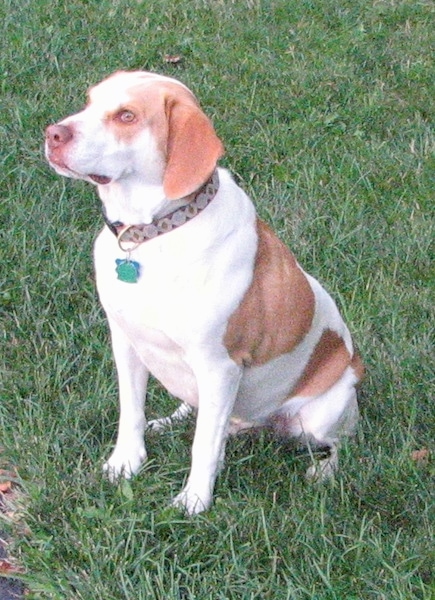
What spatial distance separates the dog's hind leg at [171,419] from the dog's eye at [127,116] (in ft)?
4.13

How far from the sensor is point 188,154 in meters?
2.84

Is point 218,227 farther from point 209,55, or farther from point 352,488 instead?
point 209,55

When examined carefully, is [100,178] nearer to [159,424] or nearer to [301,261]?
[159,424]

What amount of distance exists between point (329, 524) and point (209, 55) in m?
3.79

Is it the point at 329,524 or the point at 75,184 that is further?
the point at 75,184

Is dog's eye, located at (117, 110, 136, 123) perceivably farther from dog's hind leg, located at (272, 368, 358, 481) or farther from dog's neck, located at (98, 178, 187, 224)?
dog's hind leg, located at (272, 368, 358, 481)

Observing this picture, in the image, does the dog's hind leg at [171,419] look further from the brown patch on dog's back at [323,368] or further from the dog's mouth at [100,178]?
the dog's mouth at [100,178]

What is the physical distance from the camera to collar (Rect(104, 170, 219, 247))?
3.00m

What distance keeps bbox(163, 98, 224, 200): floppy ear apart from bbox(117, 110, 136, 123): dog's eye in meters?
0.10

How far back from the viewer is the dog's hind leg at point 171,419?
12.2 feet

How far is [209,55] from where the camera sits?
20.6 ft

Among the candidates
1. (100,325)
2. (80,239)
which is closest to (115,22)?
(80,239)

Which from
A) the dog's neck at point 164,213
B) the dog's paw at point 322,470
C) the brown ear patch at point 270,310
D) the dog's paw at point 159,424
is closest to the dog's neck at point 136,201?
the dog's neck at point 164,213

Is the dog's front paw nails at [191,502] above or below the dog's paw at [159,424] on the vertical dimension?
above
